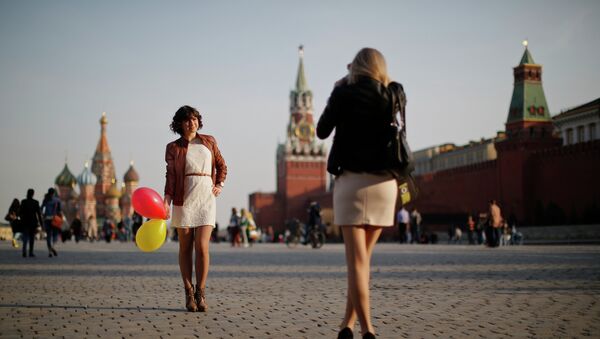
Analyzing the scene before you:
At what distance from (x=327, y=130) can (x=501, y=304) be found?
9.08 ft

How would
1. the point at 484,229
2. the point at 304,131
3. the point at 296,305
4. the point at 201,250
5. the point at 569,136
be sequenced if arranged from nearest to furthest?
the point at 201,250 < the point at 296,305 < the point at 484,229 < the point at 569,136 < the point at 304,131

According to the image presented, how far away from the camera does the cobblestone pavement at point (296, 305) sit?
4.68 metres

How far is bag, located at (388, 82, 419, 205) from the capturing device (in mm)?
3867

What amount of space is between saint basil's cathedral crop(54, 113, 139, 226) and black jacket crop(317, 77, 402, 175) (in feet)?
323

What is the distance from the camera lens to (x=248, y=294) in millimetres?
6965

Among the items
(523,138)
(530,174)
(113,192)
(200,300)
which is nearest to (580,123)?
(523,138)

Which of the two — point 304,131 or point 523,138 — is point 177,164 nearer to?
point 523,138

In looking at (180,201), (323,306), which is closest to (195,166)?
(180,201)

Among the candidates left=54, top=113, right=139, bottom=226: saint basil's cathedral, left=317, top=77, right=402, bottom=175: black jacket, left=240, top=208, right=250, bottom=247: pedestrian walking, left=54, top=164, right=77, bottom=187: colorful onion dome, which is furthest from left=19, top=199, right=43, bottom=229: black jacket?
left=54, top=164, right=77, bottom=187: colorful onion dome

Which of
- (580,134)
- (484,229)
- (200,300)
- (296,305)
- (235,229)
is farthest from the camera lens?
(580,134)

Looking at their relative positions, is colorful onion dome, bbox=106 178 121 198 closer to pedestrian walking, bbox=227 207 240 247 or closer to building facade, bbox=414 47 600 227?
building facade, bbox=414 47 600 227

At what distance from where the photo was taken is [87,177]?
102 m

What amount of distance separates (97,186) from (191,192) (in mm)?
100228

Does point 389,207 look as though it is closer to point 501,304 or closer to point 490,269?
point 501,304
